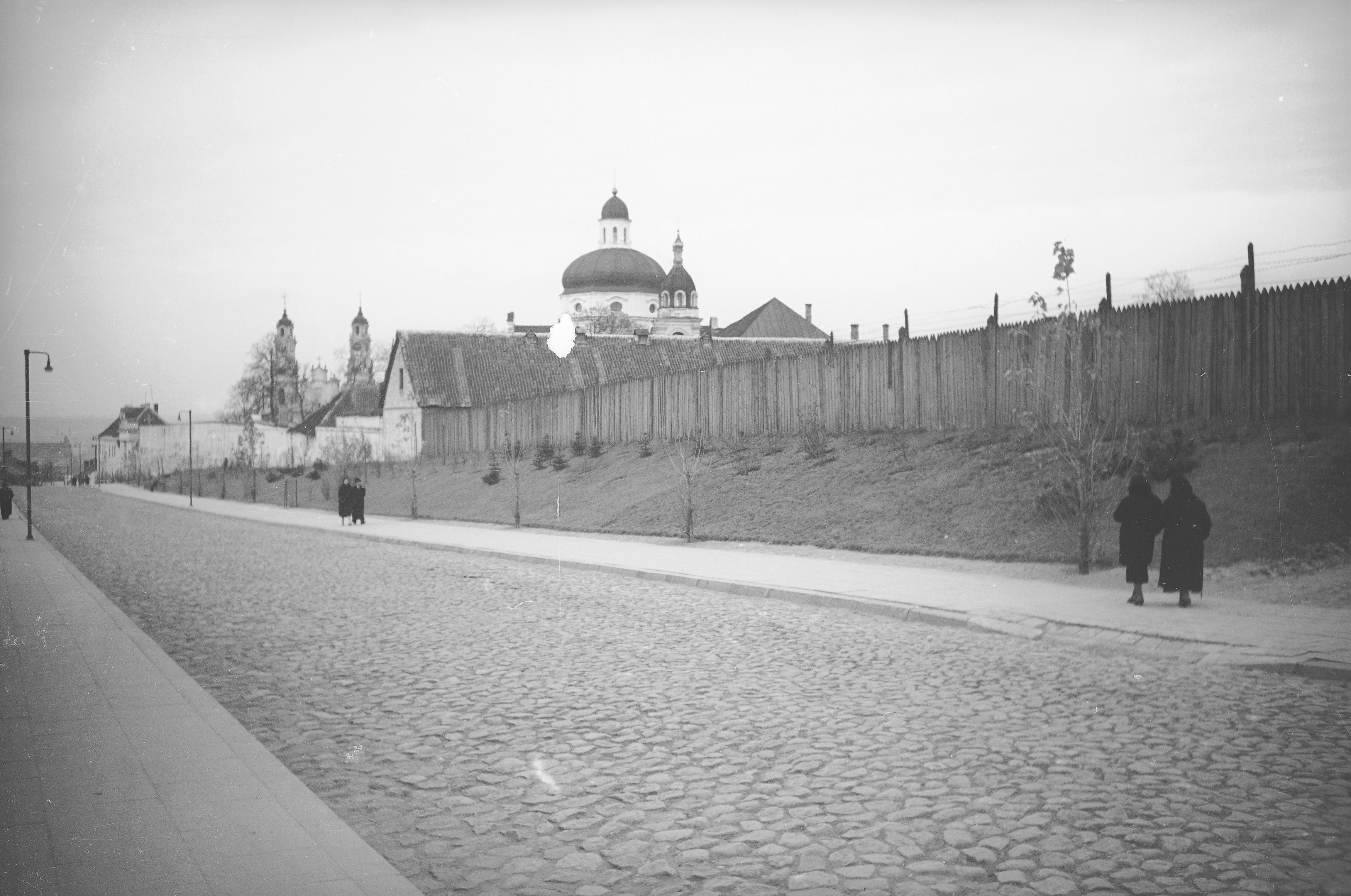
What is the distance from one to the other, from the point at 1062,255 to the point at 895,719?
31.5 feet

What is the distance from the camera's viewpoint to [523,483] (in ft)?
113

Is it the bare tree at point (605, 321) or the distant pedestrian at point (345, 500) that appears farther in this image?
the bare tree at point (605, 321)

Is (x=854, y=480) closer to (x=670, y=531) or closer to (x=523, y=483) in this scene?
(x=670, y=531)

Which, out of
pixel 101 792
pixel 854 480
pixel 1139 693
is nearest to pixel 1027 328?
pixel 854 480

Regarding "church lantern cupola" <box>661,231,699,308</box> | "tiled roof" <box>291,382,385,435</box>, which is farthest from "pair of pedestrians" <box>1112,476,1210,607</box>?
"church lantern cupola" <box>661,231,699,308</box>

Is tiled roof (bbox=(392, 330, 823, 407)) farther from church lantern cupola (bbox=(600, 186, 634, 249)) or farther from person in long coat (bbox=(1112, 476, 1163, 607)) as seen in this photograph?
church lantern cupola (bbox=(600, 186, 634, 249))

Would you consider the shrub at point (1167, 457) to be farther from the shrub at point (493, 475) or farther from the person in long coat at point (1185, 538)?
the shrub at point (493, 475)

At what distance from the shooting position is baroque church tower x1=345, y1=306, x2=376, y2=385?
10188 cm

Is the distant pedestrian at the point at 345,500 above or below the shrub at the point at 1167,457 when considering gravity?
below

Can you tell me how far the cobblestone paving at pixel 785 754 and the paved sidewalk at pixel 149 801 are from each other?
0.28 metres

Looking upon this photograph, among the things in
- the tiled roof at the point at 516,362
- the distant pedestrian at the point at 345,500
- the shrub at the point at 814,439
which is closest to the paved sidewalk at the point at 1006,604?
the shrub at the point at 814,439

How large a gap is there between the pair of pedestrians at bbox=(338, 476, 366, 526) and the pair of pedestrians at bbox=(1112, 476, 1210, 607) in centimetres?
2316

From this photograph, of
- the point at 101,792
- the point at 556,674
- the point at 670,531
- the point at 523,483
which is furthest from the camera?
the point at 523,483

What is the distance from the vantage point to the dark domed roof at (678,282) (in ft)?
415
